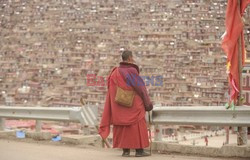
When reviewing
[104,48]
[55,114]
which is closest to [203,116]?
[55,114]

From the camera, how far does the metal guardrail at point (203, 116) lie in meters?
5.57

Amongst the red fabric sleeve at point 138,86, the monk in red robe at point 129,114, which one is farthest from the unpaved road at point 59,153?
the red fabric sleeve at point 138,86

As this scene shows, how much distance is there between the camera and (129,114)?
586cm

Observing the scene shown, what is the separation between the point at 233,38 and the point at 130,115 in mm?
1328

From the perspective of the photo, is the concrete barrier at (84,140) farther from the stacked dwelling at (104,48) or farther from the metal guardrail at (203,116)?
the stacked dwelling at (104,48)

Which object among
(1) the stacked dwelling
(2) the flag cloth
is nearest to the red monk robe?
(2) the flag cloth

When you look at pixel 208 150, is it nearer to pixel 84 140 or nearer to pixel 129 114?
pixel 129 114

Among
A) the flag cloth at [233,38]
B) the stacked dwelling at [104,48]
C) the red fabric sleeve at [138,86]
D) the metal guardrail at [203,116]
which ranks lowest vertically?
the stacked dwelling at [104,48]

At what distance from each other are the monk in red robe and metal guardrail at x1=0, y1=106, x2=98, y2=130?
131 centimetres

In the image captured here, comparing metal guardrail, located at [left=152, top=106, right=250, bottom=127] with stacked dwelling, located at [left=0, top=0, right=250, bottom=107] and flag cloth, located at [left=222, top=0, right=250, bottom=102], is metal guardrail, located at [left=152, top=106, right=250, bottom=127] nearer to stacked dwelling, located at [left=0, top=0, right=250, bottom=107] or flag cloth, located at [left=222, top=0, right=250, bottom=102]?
flag cloth, located at [left=222, top=0, right=250, bottom=102]

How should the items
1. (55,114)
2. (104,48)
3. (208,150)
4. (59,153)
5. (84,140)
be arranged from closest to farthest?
(208,150), (59,153), (84,140), (55,114), (104,48)

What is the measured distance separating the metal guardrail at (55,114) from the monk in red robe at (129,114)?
4.29ft

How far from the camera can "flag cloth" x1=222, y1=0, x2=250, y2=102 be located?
19.0ft

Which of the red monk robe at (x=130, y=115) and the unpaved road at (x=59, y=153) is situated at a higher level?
the red monk robe at (x=130, y=115)
